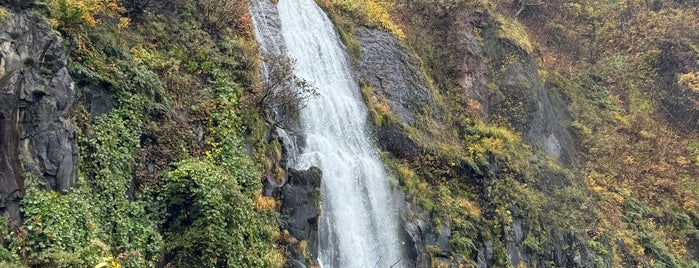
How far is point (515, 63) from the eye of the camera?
74.2 feet

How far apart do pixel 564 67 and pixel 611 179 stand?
25.2ft

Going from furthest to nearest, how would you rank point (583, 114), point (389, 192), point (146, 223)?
point (583, 114), point (389, 192), point (146, 223)

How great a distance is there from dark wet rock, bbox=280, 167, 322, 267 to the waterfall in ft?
1.72

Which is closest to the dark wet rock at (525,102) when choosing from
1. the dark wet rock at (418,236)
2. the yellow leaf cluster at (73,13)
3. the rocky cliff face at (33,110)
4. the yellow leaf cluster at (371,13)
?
the yellow leaf cluster at (371,13)

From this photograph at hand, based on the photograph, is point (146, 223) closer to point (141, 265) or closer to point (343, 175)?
point (141, 265)

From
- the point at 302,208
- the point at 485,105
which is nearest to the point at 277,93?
the point at 302,208

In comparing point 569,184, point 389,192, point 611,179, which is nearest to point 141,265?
point 389,192

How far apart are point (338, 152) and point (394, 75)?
17.6 ft

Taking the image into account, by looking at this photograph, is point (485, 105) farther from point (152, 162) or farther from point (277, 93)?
point (152, 162)

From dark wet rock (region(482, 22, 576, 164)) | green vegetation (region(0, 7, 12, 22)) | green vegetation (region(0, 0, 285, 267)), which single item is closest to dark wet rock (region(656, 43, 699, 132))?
dark wet rock (region(482, 22, 576, 164))

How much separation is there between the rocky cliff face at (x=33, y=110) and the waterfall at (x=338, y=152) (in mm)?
5414

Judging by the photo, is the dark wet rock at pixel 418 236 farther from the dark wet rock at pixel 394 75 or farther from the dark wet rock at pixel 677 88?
the dark wet rock at pixel 677 88

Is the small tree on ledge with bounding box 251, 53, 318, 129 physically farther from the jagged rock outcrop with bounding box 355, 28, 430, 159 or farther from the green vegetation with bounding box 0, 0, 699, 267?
the jagged rock outcrop with bounding box 355, 28, 430, 159

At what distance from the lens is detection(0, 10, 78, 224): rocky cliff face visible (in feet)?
25.6
